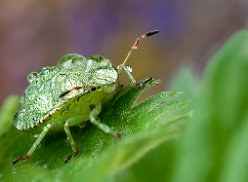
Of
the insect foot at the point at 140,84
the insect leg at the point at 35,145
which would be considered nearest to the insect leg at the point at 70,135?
the insect leg at the point at 35,145

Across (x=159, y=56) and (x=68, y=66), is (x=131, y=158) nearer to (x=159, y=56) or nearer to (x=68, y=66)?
(x=68, y=66)

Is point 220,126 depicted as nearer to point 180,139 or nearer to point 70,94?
point 180,139

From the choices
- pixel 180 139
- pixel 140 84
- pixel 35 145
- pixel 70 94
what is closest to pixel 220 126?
pixel 180 139

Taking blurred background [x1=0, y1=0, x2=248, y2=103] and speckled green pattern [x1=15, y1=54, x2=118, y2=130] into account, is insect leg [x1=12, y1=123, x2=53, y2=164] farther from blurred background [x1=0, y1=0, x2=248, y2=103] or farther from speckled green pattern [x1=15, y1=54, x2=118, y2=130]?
blurred background [x1=0, y1=0, x2=248, y2=103]

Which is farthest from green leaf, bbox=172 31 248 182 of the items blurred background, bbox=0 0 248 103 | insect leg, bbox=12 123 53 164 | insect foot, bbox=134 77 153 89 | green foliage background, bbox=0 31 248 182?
blurred background, bbox=0 0 248 103

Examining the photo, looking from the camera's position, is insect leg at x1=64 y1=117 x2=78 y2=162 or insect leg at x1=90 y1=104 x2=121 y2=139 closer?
insect leg at x1=90 y1=104 x2=121 y2=139

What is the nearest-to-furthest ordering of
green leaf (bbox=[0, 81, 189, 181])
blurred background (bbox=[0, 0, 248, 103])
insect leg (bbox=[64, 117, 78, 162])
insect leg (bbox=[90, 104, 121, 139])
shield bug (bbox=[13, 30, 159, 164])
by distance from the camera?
green leaf (bbox=[0, 81, 189, 181]) → insect leg (bbox=[90, 104, 121, 139]) → insect leg (bbox=[64, 117, 78, 162]) → shield bug (bbox=[13, 30, 159, 164]) → blurred background (bbox=[0, 0, 248, 103])

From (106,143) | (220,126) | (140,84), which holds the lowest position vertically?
(220,126)

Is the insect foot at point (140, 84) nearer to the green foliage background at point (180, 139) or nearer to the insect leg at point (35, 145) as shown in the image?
the green foliage background at point (180, 139)
